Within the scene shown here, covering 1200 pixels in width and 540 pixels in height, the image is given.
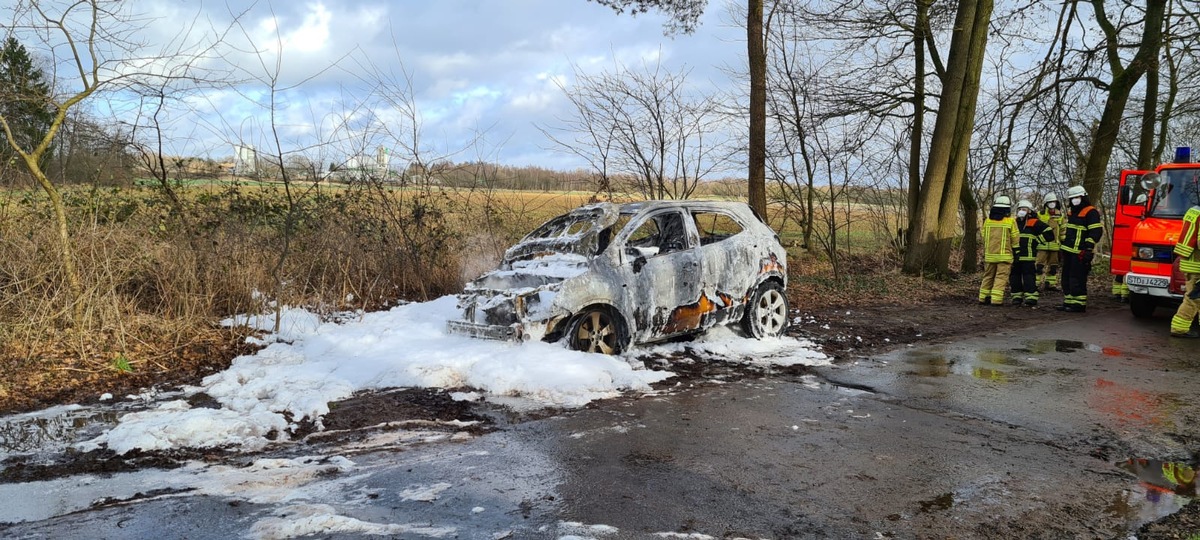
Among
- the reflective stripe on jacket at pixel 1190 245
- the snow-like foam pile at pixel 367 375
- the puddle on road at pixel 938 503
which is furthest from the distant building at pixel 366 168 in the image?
the reflective stripe on jacket at pixel 1190 245

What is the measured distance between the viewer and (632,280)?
291 inches

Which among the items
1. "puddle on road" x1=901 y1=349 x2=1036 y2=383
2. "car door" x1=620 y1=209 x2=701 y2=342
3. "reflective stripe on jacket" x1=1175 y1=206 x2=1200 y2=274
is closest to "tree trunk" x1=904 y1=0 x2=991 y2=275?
"reflective stripe on jacket" x1=1175 y1=206 x2=1200 y2=274

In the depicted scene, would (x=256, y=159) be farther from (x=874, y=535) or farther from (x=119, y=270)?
(x=874, y=535)

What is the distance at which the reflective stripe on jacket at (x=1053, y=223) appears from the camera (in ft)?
42.9

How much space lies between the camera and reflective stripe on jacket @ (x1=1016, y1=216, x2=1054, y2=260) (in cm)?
1216

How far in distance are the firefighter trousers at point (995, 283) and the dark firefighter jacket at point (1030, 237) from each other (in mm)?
272

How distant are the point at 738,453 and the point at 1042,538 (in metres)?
1.74

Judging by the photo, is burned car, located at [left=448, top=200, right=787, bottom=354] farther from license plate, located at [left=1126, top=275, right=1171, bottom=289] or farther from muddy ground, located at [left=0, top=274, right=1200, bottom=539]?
license plate, located at [left=1126, top=275, right=1171, bottom=289]

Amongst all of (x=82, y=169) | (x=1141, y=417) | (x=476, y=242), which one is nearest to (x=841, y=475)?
(x=1141, y=417)

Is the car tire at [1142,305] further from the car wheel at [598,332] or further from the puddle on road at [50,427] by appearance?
the puddle on road at [50,427]

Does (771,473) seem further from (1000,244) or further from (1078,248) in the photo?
(1078,248)

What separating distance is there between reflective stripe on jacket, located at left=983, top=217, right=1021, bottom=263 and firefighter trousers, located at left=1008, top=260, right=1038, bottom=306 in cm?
35

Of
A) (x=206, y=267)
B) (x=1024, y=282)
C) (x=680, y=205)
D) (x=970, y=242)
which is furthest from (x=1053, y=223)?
(x=206, y=267)

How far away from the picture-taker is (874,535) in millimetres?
3539
